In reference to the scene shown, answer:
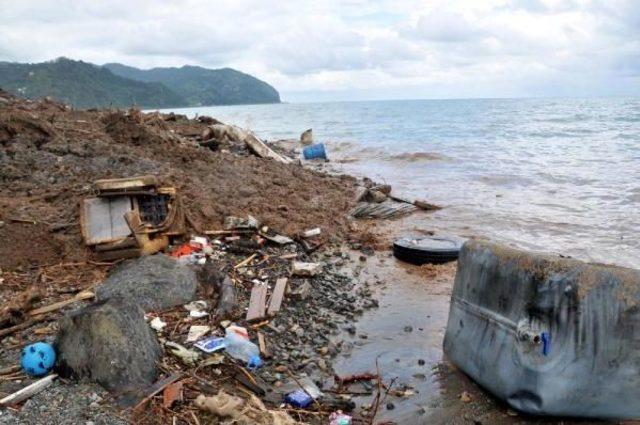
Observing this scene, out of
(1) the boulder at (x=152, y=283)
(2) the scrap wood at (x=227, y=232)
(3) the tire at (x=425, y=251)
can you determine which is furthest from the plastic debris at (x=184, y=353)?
(3) the tire at (x=425, y=251)

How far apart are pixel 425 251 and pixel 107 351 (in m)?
5.39

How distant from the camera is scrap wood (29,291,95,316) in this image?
4899 millimetres

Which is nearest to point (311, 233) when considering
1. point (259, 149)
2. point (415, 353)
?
point (415, 353)

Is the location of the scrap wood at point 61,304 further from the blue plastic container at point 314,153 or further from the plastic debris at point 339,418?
the blue plastic container at point 314,153

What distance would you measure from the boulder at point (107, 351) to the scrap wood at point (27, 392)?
5.1 inches

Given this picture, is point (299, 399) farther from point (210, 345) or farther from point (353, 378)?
point (210, 345)

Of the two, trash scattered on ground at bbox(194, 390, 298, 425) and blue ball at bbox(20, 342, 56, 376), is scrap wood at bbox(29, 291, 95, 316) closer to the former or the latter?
blue ball at bbox(20, 342, 56, 376)

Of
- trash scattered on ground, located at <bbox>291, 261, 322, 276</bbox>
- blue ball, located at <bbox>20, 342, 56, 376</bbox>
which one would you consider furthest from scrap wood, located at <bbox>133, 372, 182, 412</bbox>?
trash scattered on ground, located at <bbox>291, 261, 322, 276</bbox>

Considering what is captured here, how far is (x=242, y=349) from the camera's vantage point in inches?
181

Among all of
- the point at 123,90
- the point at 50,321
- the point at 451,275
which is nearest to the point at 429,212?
the point at 451,275

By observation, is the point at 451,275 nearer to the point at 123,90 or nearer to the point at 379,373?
the point at 379,373

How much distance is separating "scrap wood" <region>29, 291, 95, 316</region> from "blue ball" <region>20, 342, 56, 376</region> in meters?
1.23

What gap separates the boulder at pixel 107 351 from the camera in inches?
145

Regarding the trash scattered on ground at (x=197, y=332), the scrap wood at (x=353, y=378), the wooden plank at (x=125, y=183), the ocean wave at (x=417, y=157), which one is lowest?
the scrap wood at (x=353, y=378)
